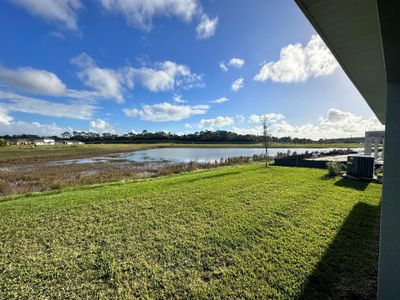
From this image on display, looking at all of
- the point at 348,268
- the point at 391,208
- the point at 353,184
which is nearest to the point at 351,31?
the point at 391,208

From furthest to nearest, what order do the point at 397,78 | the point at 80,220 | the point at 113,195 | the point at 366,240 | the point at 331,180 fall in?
the point at 331,180 → the point at 113,195 → the point at 80,220 → the point at 366,240 → the point at 397,78

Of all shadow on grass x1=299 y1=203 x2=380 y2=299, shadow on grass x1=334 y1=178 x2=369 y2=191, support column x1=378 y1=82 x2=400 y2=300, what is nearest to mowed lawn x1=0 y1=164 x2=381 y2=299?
shadow on grass x1=299 y1=203 x2=380 y2=299

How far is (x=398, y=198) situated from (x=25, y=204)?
9.44 metres

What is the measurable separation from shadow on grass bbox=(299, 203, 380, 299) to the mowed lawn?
0.06ft

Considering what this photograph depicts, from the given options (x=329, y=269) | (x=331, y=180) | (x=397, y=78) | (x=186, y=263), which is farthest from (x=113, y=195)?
(x=331, y=180)

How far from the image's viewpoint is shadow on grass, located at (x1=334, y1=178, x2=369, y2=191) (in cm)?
912

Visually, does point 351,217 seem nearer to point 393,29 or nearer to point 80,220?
point 393,29

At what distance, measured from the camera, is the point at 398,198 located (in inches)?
98.1

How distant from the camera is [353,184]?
381 inches

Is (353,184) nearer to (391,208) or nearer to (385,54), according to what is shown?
(391,208)

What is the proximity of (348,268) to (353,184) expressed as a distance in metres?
7.66

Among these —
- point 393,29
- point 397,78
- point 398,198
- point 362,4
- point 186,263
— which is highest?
point 362,4

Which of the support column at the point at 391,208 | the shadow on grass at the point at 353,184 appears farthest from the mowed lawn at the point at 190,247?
the shadow on grass at the point at 353,184

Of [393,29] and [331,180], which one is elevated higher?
[393,29]
